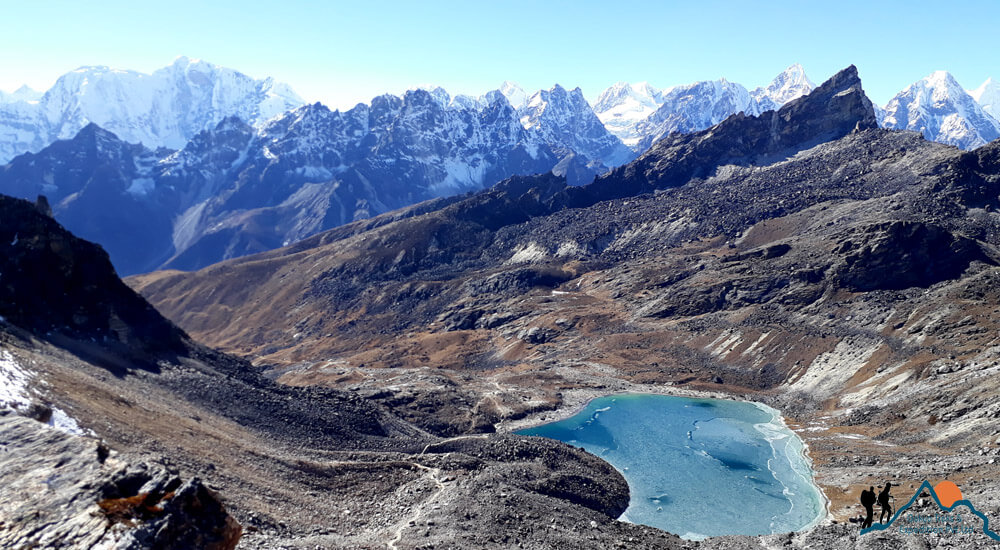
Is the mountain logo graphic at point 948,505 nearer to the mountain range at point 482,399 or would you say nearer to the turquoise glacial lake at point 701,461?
the mountain range at point 482,399

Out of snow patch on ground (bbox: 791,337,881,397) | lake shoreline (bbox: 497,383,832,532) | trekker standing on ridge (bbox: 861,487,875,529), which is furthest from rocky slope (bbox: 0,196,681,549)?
snow patch on ground (bbox: 791,337,881,397)

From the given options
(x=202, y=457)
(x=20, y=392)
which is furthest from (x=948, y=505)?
(x=20, y=392)

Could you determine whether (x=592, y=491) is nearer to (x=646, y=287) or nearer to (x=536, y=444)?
(x=536, y=444)

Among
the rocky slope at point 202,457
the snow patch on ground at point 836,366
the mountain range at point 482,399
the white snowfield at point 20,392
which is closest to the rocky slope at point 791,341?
the snow patch on ground at point 836,366

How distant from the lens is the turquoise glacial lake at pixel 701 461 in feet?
225

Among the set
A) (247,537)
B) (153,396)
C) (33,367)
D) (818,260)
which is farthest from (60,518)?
(818,260)

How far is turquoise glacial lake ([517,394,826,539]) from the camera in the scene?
6844 cm

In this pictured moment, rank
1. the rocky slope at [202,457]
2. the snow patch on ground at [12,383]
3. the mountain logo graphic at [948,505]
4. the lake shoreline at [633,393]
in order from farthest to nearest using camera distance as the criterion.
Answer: the lake shoreline at [633,393] → the mountain logo graphic at [948,505] → the snow patch on ground at [12,383] → the rocky slope at [202,457]

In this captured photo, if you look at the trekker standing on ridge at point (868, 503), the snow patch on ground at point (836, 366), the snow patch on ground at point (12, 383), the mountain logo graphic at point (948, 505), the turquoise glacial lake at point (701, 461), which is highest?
the snow patch on ground at point (12, 383)

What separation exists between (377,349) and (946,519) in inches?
5537

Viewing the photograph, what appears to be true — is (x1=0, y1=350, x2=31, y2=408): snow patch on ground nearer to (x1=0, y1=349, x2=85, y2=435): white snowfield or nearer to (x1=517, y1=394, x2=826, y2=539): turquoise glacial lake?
(x1=0, y1=349, x2=85, y2=435): white snowfield

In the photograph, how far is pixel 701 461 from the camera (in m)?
87.1

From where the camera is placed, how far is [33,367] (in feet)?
168

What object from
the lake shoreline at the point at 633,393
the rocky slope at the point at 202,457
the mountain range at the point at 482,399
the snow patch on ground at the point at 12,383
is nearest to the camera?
the rocky slope at the point at 202,457
